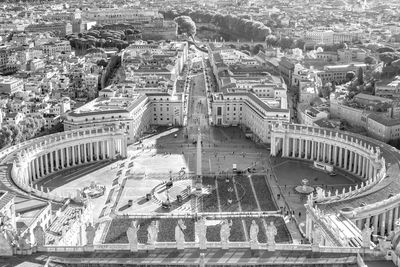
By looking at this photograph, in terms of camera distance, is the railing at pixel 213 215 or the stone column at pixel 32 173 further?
the stone column at pixel 32 173

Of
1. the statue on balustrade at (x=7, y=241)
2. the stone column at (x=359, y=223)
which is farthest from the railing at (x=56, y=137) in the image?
the stone column at (x=359, y=223)

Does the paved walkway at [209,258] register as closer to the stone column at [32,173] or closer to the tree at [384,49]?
the stone column at [32,173]

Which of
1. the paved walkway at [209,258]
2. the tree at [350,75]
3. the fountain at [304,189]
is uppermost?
the paved walkway at [209,258]

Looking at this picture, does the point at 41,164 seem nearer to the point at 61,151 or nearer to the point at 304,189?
the point at 61,151

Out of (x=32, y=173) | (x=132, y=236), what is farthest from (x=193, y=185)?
(x=132, y=236)

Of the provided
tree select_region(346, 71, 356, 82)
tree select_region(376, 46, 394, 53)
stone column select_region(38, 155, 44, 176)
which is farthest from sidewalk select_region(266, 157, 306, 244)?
tree select_region(376, 46, 394, 53)

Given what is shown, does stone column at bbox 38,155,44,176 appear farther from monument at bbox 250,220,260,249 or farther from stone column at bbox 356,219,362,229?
monument at bbox 250,220,260,249
